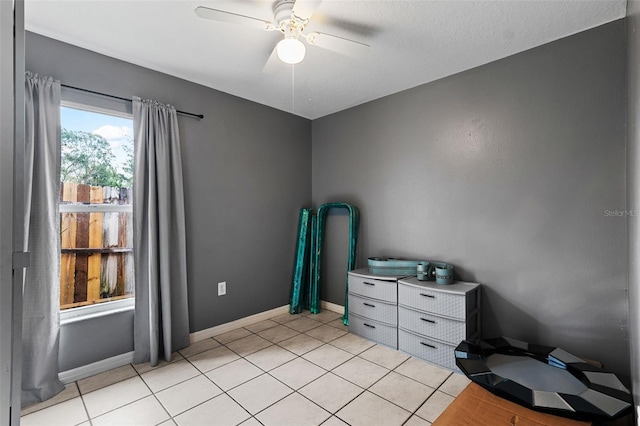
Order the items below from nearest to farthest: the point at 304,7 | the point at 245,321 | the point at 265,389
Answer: the point at 304,7, the point at 265,389, the point at 245,321

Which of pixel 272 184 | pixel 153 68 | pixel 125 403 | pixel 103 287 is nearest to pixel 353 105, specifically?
pixel 272 184

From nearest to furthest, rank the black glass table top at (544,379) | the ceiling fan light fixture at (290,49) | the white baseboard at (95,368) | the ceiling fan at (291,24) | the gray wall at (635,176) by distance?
the gray wall at (635,176) → the black glass table top at (544,379) → the ceiling fan at (291,24) → the ceiling fan light fixture at (290,49) → the white baseboard at (95,368)

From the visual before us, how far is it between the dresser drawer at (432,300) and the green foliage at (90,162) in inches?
102

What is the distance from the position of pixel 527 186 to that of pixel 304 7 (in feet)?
6.69

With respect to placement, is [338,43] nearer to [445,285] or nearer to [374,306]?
[445,285]

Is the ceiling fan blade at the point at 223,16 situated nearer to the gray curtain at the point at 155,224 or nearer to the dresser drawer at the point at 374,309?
the gray curtain at the point at 155,224

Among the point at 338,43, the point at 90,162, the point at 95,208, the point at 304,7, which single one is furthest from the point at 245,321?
the point at 304,7

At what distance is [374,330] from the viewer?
112 inches

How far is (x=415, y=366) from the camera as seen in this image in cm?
239

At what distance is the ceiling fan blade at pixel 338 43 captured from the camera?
1848 millimetres

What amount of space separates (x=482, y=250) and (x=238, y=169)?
8.15 ft

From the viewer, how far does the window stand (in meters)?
2.24

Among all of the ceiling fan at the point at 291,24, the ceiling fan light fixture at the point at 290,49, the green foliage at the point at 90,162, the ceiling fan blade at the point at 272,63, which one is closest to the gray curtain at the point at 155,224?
the green foliage at the point at 90,162

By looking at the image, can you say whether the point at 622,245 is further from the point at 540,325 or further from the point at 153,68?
the point at 153,68
